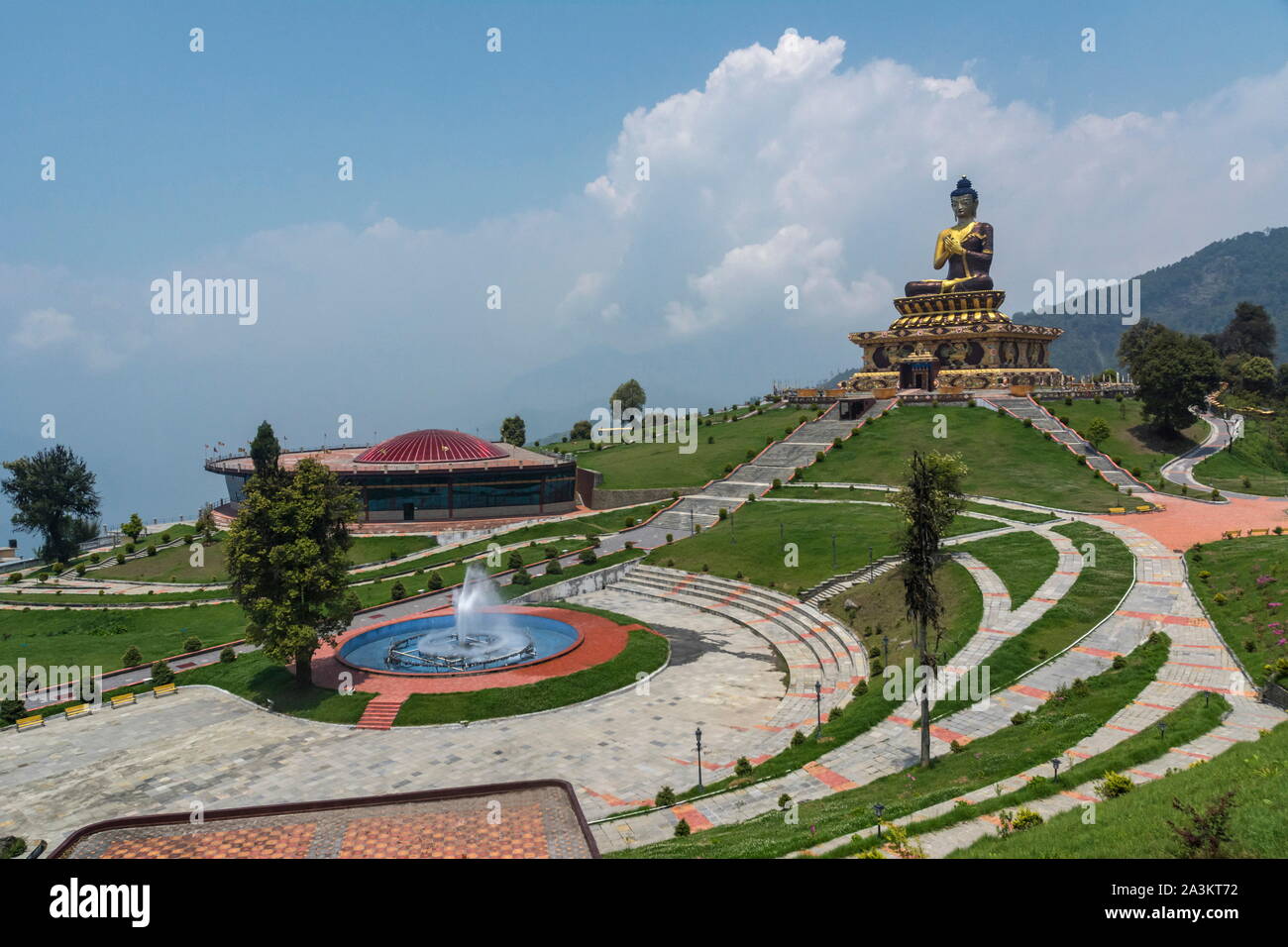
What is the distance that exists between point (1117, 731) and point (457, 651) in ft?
98.1

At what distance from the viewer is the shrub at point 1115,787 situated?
694 inches

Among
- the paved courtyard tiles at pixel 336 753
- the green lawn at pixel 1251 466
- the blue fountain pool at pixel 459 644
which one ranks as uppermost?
the green lawn at pixel 1251 466

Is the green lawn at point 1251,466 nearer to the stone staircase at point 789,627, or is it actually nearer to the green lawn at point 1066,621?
the green lawn at point 1066,621

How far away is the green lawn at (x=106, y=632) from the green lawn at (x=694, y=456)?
40.7m

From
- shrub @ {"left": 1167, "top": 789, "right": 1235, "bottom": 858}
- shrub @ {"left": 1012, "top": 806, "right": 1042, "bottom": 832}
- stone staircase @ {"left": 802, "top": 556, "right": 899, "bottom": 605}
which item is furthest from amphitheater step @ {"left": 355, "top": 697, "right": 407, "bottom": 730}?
shrub @ {"left": 1167, "top": 789, "right": 1235, "bottom": 858}

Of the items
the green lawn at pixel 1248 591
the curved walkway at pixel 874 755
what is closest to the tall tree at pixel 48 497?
the curved walkway at pixel 874 755

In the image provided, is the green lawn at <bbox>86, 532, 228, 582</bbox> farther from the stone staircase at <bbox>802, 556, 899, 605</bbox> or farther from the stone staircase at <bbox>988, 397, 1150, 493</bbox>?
the stone staircase at <bbox>988, 397, 1150, 493</bbox>
